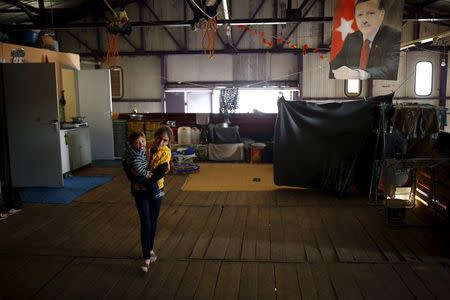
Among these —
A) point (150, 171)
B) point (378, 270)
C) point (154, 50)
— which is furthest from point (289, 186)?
point (154, 50)

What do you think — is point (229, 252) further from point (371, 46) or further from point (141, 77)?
point (141, 77)

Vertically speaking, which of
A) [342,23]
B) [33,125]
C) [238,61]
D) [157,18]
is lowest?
[33,125]

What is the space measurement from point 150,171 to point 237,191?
3694 millimetres

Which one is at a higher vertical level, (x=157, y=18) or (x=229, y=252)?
(x=157, y=18)

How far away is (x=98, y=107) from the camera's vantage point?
33.9 feet

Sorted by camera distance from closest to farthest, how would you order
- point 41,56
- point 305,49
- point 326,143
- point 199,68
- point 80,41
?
point 326,143 < point 41,56 < point 305,49 < point 199,68 < point 80,41

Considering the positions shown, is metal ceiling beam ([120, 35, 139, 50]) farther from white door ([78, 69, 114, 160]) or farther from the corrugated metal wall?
white door ([78, 69, 114, 160])

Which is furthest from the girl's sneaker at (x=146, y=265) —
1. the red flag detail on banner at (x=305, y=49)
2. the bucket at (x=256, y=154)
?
the red flag detail on banner at (x=305, y=49)

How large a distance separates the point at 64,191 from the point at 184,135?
425cm

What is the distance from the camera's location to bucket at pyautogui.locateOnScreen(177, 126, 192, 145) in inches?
438

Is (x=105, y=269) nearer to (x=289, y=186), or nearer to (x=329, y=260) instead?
(x=329, y=260)

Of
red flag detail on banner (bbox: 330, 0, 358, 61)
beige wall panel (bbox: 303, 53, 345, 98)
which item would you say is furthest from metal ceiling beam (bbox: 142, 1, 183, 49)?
red flag detail on banner (bbox: 330, 0, 358, 61)

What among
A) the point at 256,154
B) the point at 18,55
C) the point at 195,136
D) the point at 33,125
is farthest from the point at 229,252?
the point at 195,136

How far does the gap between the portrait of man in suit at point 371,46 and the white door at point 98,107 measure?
6.45m
